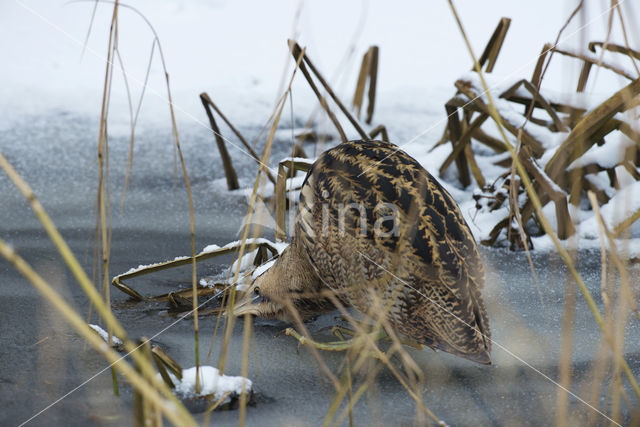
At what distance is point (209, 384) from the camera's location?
3.81ft

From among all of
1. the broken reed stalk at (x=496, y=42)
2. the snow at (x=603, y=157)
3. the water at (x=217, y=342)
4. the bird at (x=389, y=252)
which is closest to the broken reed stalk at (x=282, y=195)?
the water at (x=217, y=342)

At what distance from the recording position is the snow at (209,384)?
3.75 ft

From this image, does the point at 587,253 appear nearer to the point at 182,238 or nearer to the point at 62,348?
the point at 182,238

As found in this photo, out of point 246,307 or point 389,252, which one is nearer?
point 389,252

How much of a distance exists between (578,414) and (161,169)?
193cm

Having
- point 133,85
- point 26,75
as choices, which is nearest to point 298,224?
point 133,85

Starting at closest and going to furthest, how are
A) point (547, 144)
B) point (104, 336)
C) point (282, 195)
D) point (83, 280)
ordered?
1. point (83, 280)
2. point (104, 336)
3. point (282, 195)
4. point (547, 144)

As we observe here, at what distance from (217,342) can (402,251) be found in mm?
458

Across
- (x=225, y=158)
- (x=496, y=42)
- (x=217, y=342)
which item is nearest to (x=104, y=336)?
(x=217, y=342)

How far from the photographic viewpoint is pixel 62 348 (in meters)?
1.33

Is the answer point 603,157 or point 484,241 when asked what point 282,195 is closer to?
point 484,241

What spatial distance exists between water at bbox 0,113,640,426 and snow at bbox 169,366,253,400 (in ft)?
0.15

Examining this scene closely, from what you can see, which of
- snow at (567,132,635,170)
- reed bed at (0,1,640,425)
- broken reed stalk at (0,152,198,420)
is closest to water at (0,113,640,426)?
reed bed at (0,1,640,425)

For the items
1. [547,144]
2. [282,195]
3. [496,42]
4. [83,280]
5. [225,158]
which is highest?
[496,42]
